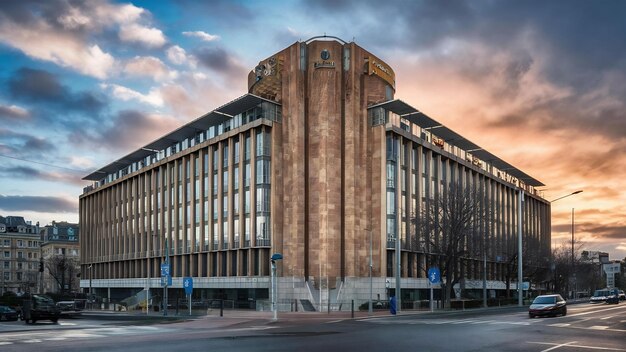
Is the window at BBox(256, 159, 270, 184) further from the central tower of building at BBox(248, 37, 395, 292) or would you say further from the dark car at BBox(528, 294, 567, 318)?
the dark car at BBox(528, 294, 567, 318)

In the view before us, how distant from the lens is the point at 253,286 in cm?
7012

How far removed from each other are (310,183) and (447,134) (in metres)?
27.4

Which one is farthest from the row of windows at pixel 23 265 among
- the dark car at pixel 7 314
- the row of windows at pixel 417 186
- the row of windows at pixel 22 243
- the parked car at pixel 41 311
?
the parked car at pixel 41 311

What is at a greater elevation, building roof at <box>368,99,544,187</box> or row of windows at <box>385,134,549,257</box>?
building roof at <box>368,99,544,187</box>

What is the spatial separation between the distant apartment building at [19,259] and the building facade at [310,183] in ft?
354

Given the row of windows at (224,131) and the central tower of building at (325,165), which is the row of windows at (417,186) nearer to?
the central tower of building at (325,165)

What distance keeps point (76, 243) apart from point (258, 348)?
572 feet

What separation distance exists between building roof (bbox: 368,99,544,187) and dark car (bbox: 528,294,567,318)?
32.6 meters

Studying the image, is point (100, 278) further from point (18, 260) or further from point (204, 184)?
point (18, 260)

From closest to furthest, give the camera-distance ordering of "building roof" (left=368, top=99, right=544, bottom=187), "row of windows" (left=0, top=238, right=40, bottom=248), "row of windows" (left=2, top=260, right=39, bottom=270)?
"building roof" (left=368, top=99, right=544, bottom=187), "row of windows" (left=2, top=260, right=39, bottom=270), "row of windows" (left=0, top=238, right=40, bottom=248)

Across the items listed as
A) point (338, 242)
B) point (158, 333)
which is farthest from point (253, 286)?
point (158, 333)

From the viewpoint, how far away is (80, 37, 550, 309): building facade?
68062mm

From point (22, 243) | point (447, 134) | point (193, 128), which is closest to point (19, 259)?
point (22, 243)

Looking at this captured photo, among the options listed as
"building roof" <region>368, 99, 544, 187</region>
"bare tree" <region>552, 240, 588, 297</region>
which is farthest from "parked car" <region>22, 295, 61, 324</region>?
"bare tree" <region>552, 240, 588, 297</region>
